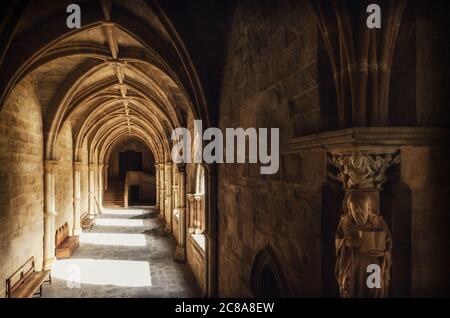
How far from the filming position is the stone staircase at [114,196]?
82.5ft

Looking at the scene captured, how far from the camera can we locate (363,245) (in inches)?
77.5

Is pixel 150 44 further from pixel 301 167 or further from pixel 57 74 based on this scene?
pixel 301 167

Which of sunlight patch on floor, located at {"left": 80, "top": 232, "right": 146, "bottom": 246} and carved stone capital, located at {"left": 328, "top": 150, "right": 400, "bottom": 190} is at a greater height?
carved stone capital, located at {"left": 328, "top": 150, "right": 400, "bottom": 190}

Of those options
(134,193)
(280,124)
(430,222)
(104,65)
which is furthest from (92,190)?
(430,222)

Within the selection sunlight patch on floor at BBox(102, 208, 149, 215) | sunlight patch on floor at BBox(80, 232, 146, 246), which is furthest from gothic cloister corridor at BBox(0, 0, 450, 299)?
sunlight patch on floor at BBox(102, 208, 149, 215)

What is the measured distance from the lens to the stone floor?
7859 mm

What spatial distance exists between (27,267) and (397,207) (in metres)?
8.81

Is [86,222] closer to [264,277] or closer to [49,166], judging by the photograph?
[49,166]

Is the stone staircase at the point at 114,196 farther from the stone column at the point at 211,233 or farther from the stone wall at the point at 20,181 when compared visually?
the stone column at the point at 211,233

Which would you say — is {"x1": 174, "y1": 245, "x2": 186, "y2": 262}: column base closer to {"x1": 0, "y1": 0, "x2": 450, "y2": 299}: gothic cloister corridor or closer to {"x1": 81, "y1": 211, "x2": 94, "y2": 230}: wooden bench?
{"x1": 0, "y1": 0, "x2": 450, "y2": 299}: gothic cloister corridor

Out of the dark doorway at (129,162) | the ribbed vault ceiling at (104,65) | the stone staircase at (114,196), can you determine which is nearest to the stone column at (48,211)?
the ribbed vault ceiling at (104,65)

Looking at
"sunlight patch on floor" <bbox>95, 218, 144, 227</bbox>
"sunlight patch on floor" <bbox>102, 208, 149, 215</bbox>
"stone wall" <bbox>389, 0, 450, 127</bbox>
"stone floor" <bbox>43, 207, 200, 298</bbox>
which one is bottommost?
"sunlight patch on floor" <bbox>102, 208, 149, 215</bbox>

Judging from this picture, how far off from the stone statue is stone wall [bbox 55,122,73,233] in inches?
440
